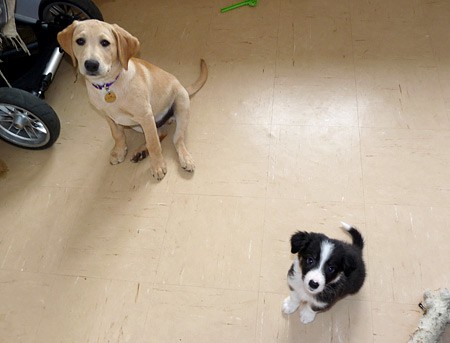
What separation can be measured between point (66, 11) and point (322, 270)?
290 centimetres

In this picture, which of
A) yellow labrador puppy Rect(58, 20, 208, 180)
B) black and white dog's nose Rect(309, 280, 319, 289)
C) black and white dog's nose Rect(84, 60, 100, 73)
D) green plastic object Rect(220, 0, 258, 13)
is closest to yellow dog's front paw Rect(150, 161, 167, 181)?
yellow labrador puppy Rect(58, 20, 208, 180)

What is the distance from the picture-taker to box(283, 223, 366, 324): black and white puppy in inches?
69.9

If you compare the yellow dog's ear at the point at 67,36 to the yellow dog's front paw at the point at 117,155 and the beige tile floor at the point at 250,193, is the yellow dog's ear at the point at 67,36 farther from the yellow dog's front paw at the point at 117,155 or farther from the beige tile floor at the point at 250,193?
the beige tile floor at the point at 250,193

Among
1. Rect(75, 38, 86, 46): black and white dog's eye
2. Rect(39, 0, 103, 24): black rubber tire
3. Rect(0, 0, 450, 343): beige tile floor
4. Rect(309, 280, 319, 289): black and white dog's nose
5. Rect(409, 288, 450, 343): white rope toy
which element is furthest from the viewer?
Rect(39, 0, 103, 24): black rubber tire

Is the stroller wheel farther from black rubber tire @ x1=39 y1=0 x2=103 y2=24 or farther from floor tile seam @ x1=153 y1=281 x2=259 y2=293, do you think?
floor tile seam @ x1=153 y1=281 x2=259 y2=293

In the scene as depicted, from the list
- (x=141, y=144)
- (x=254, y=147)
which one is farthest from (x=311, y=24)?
(x=141, y=144)

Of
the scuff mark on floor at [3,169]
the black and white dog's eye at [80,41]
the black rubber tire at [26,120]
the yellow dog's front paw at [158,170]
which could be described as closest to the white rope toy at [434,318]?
the yellow dog's front paw at [158,170]

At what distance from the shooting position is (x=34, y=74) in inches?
119

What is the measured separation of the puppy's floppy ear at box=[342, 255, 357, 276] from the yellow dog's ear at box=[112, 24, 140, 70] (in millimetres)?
1537

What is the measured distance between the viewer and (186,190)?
2.77m

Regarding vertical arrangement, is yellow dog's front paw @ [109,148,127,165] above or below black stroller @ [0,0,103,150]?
below

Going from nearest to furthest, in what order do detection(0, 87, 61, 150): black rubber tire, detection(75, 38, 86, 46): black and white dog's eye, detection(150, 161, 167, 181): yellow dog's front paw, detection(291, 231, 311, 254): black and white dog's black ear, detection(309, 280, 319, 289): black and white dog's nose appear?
detection(309, 280, 319, 289): black and white dog's nose → detection(291, 231, 311, 254): black and white dog's black ear → detection(75, 38, 86, 46): black and white dog's eye → detection(0, 87, 61, 150): black rubber tire → detection(150, 161, 167, 181): yellow dog's front paw

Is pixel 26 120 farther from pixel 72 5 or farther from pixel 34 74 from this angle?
pixel 72 5

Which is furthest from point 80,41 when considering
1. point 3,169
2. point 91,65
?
point 3,169
